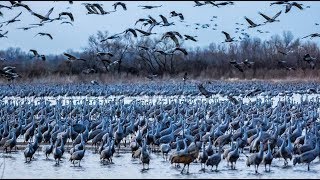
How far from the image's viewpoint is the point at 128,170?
13.8m

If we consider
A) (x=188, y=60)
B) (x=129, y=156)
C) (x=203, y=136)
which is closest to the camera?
(x=129, y=156)

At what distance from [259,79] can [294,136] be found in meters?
36.3

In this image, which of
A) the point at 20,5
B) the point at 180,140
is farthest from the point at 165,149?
the point at 20,5

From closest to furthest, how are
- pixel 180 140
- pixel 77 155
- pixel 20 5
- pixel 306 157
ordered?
1. pixel 306 157
2. pixel 77 155
3. pixel 20 5
4. pixel 180 140

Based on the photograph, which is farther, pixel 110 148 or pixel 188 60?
pixel 188 60

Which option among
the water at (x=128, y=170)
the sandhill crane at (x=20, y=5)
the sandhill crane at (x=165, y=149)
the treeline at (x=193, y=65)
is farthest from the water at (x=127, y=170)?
the treeline at (x=193, y=65)

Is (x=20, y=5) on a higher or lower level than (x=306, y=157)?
higher

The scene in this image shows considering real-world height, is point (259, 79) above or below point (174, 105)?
above

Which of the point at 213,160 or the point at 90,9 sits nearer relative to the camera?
the point at 213,160

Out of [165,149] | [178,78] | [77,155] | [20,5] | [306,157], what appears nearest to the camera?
[306,157]

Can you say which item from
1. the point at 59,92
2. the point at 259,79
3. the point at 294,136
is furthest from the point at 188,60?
the point at 294,136

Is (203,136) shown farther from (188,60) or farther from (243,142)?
(188,60)

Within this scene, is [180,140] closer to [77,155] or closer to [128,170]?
[128,170]

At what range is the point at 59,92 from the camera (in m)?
42.5
